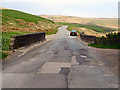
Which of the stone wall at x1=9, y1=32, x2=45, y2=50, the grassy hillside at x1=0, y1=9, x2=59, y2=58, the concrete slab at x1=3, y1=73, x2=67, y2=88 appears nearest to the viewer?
the concrete slab at x1=3, y1=73, x2=67, y2=88

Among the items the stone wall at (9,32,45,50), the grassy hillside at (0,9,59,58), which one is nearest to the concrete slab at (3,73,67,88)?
the grassy hillside at (0,9,59,58)

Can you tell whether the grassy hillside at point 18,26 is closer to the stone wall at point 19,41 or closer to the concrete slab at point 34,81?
the stone wall at point 19,41

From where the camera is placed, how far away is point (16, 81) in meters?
5.66

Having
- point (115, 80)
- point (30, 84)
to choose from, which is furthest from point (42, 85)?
point (115, 80)

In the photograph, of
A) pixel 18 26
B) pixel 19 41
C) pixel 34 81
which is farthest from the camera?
pixel 18 26

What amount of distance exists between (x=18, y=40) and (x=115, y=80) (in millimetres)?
9519

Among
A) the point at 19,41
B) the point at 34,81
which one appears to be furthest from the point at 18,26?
the point at 34,81

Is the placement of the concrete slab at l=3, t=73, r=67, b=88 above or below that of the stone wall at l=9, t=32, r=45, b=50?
below

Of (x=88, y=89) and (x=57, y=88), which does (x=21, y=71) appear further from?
(x=88, y=89)

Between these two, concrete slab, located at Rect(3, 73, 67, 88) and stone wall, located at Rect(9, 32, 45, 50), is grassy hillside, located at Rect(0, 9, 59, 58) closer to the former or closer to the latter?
stone wall, located at Rect(9, 32, 45, 50)

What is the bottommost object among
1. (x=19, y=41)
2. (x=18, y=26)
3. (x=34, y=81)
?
(x=34, y=81)

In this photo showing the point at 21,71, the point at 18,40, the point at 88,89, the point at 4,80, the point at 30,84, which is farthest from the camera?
the point at 18,40

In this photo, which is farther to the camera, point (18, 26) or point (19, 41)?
point (18, 26)

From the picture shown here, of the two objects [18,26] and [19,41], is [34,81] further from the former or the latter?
[18,26]
